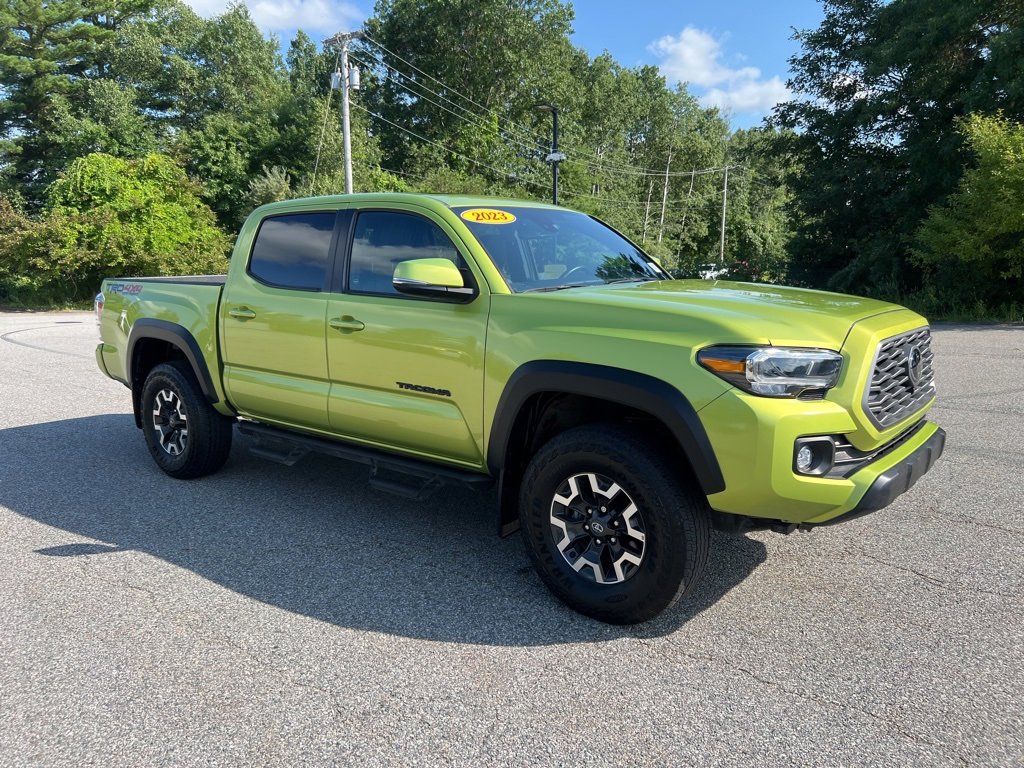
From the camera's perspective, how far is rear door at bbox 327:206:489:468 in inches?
144

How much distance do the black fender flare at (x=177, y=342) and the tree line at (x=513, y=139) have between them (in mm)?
16141

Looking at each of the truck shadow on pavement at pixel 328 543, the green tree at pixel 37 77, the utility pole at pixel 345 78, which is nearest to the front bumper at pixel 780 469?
the truck shadow on pavement at pixel 328 543

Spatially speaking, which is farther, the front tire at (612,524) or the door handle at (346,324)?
the door handle at (346,324)

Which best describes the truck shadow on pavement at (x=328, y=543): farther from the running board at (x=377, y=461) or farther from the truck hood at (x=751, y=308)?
the truck hood at (x=751, y=308)

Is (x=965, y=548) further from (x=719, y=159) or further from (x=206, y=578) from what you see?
(x=719, y=159)

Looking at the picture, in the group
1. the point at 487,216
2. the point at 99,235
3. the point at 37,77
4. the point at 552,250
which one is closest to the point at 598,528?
the point at 552,250

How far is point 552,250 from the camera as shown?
420 cm

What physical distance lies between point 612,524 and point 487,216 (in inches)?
72.5

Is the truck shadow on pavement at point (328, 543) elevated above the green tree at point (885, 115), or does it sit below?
below

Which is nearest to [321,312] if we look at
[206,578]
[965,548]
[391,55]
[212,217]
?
[206,578]

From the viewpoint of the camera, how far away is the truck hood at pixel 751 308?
2.95 meters

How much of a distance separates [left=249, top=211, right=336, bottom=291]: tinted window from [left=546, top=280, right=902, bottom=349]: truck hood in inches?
64.8

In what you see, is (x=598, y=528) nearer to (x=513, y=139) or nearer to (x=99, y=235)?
(x=99, y=235)

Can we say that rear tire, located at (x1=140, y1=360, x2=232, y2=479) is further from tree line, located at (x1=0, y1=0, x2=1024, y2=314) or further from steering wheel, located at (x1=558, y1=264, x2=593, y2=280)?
tree line, located at (x1=0, y1=0, x2=1024, y2=314)
